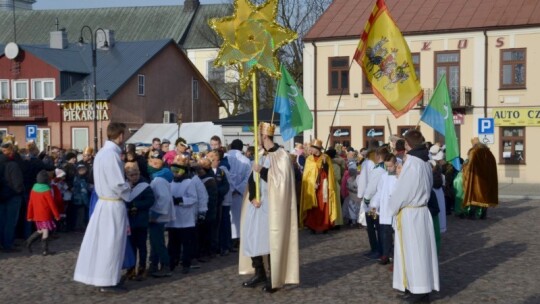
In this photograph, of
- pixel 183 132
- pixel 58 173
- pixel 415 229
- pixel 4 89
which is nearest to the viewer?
pixel 415 229

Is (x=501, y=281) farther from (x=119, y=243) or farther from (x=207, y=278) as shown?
(x=119, y=243)

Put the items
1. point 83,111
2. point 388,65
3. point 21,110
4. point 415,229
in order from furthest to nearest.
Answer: point 21,110, point 83,111, point 388,65, point 415,229

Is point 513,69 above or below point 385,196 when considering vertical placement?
above

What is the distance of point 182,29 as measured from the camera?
79188 millimetres

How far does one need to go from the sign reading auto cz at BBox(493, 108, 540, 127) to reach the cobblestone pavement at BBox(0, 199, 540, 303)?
78.6 ft

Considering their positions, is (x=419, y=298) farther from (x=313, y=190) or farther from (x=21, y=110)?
(x=21, y=110)

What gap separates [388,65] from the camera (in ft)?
55.4

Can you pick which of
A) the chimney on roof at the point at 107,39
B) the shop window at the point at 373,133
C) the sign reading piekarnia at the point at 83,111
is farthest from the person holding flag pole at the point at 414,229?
the chimney on roof at the point at 107,39

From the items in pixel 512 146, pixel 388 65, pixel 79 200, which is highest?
pixel 388 65

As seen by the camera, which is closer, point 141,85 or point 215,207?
point 215,207

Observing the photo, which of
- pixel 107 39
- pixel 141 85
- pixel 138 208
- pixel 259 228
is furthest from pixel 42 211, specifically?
pixel 107 39

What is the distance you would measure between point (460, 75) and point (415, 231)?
31.8 meters

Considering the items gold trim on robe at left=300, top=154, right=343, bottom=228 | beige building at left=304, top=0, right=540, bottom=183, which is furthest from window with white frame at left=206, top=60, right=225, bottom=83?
gold trim on robe at left=300, top=154, right=343, bottom=228

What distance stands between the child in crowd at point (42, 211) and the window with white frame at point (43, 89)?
36720 millimetres
